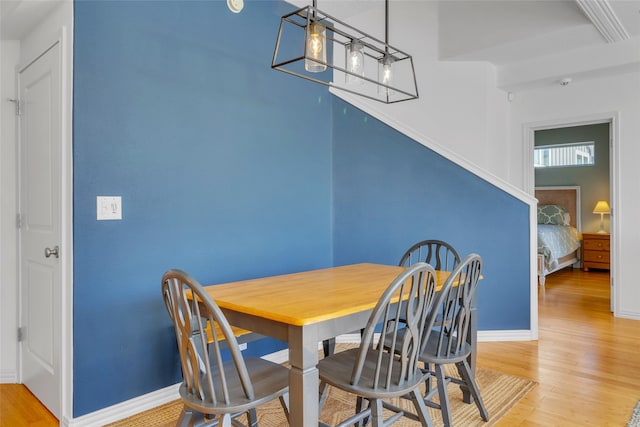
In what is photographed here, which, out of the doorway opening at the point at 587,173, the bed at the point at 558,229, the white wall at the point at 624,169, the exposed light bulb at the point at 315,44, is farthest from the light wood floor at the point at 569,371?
the doorway opening at the point at 587,173

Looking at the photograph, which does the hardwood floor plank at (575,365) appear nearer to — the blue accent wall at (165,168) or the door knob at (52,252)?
the blue accent wall at (165,168)

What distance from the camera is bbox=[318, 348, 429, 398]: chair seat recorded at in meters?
1.57

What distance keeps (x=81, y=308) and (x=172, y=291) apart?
35.8 inches

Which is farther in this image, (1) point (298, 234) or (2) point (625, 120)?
(2) point (625, 120)

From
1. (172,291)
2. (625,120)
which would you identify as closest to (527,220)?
(625,120)

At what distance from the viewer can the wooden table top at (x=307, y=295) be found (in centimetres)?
153

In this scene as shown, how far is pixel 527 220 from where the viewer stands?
3.45m

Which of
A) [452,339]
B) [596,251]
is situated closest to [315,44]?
[452,339]

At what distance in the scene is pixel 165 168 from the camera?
2.40m

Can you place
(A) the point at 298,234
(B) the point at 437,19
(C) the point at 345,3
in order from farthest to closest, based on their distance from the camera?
1. (B) the point at 437,19
2. (A) the point at 298,234
3. (C) the point at 345,3

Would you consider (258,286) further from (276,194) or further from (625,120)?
(625,120)

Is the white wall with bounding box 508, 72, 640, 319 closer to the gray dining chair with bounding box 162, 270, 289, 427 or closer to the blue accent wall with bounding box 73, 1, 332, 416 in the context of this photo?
the blue accent wall with bounding box 73, 1, 332, 416

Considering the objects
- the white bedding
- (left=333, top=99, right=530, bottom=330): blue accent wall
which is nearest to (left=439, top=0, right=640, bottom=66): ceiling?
(left=333, top=99, right=530, bottom=330): blue accent wall

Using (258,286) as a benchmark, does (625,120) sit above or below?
above
